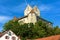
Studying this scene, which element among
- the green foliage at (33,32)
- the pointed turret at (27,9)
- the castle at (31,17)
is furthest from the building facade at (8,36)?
the pointed turret at (27,9)

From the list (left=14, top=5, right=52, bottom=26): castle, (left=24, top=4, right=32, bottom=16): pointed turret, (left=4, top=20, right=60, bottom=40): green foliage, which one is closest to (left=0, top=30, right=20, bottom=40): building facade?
(left=4, top=20, right=60, bottom=40): green foliage

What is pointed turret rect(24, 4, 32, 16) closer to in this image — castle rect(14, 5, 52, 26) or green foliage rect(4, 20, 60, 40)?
castle rect(14, 5, 52, 26)

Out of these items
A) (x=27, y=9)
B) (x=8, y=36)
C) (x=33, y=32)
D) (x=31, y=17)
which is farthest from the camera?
(x=27, y=9)

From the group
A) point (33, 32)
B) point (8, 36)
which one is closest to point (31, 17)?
point (33, 32)

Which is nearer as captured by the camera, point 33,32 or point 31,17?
point 33,32

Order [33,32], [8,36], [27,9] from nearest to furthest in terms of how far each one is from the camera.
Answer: [8,36] → [33,32] → [27,9]

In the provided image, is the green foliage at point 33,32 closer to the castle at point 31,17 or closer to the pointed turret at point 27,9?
the castle at point 31,17

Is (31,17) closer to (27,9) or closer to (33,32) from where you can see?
(27,9)

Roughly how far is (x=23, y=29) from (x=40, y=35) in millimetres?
5756

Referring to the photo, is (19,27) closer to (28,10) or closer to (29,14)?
(29,14)

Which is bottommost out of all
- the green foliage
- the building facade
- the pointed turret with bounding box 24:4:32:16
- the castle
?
the building facade

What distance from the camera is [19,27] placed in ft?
242

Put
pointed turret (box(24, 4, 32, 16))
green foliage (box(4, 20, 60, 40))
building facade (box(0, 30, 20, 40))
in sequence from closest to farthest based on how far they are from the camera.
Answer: building facade (box(0, 30, 20, 40)), green foliage (box(4, 20, 60, 40)), pointed turret (box(24, 4, 32, 16))

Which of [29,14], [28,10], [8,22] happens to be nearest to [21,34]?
[8,22]
